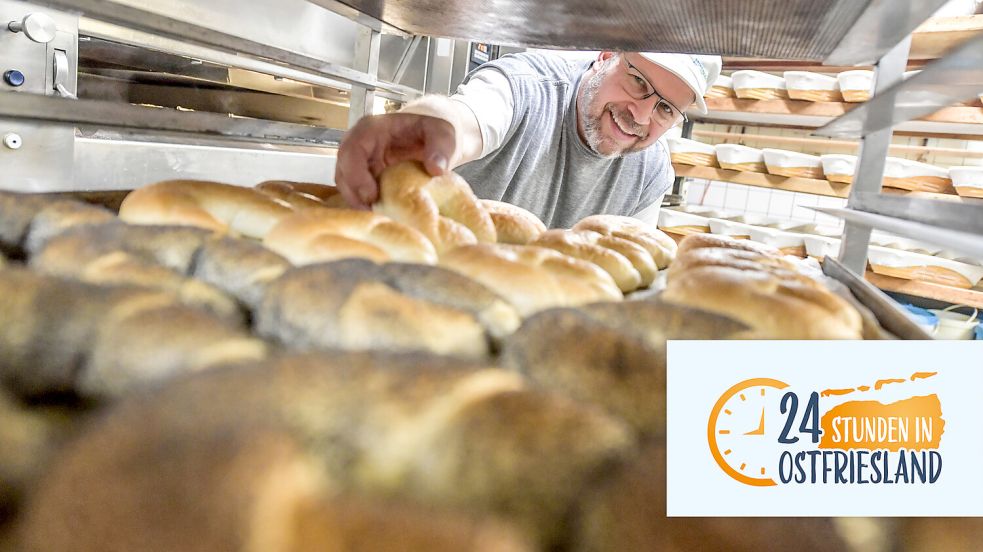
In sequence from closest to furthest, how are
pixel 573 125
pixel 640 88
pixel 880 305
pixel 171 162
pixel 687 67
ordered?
pixel 880 305
pixel 171 162
pixel 687 67
pixel 640 88
pixel 573 125

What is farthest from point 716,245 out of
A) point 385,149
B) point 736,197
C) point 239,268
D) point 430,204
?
point 736,197

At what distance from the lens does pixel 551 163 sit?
2635 millimetres

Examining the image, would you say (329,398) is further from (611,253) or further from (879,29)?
(879,29)

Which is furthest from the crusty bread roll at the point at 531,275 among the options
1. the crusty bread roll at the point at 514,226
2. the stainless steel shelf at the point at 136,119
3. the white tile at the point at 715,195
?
the white tile at the point at 715,195

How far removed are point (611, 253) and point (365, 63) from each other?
3.32 feet

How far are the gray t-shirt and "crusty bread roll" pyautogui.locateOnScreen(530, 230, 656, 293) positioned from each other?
4.87 ft

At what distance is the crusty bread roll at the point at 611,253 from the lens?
859mm

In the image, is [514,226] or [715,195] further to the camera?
[715,195]

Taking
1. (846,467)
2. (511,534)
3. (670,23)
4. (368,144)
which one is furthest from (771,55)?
(511,534)

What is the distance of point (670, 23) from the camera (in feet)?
3.82

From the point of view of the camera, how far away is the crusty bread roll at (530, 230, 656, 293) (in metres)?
0.86

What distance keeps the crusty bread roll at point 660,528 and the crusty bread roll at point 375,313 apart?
187 mm

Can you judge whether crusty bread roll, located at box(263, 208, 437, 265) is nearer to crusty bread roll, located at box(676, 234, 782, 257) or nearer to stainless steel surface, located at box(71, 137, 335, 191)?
crusty bread roll, located at box(676, 234, 782, 257)

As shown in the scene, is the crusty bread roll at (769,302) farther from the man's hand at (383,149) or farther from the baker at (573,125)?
the baker at (573,125)
